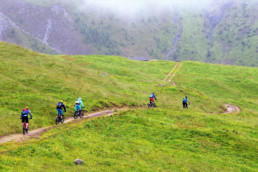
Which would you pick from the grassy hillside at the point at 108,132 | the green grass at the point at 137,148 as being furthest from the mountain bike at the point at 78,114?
the green grass at the point at 137,148

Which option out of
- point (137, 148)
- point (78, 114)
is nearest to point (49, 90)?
point (78, 114)

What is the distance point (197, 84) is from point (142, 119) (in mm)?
68792

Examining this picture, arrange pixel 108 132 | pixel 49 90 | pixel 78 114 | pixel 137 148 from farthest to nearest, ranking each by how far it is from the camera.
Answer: pixel 49 90 < pixel 78 114 < pixel 108 132 < pixel 137 148

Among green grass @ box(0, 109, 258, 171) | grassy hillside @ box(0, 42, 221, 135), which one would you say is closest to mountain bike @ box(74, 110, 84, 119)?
grassy hillside @ box(0, 42, 221, 135)

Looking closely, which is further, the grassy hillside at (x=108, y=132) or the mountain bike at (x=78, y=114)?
the mountain bike at (x=78, y=114)

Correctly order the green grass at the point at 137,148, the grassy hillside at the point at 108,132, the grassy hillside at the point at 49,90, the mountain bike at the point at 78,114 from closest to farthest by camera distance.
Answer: the green grass at the point at 137,148 < the grassy hillside at the point at 108,132 < the grassy hillside at the point at 49,90 < the mountain bike at the point at 78,114

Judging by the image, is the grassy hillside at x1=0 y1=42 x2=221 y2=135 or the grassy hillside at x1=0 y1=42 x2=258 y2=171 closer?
the grassy hillside at x1=0 y1=42 x2=258 y2=171

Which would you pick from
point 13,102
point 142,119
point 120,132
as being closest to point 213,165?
point 120,132

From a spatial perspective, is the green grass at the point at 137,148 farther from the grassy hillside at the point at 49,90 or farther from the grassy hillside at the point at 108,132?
the grassy hillside at the point at 49,90

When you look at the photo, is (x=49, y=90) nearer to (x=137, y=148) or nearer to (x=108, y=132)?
(x=108, y=132)

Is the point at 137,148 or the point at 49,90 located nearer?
the point at 137,148

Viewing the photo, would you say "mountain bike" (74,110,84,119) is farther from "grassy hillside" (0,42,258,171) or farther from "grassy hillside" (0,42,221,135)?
"grassy hillside" (0,42,258,171)

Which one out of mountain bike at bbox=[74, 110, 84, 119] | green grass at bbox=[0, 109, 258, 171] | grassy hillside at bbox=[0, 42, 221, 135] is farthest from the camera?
mountain bike at bbox=[74, 110, 84, 119]

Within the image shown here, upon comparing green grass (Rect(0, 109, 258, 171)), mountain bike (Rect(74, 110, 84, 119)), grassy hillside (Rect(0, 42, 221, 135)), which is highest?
grassy hillside (Rect(0, 42, 221, 135))
